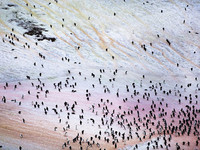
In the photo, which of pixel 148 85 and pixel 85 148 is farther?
pixel 148 85

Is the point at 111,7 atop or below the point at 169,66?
atop

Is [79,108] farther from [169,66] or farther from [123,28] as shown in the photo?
[123,28]

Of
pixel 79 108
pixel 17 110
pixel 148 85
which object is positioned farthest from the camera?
pixel 148 85

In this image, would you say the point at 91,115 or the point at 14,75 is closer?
the point at 91,115

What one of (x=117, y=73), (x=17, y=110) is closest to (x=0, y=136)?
(x=17, y=110)

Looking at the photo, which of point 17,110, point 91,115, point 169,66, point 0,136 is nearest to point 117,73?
point 169,66

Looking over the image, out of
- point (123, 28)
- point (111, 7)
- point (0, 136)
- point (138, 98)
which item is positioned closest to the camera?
point (0, 136)

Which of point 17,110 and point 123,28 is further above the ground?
point 123,28

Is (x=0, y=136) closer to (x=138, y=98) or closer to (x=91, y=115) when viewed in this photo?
(x=91, y=115)

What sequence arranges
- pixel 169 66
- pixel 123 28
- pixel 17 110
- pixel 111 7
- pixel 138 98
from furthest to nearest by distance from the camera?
pixel 111 7 → pixel 123 28 → pixel 169 66 → pixel 138 98 → pixel 17 110
